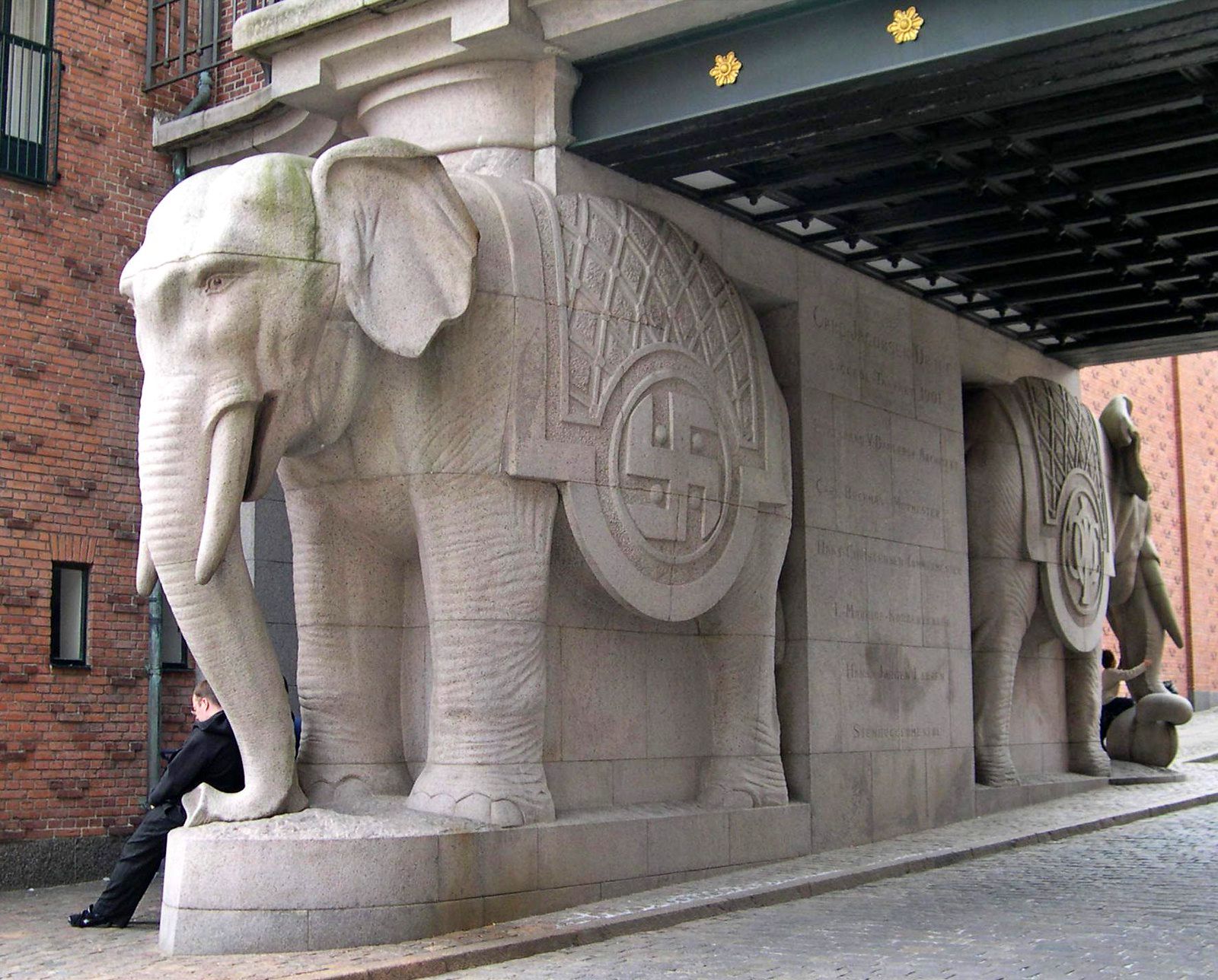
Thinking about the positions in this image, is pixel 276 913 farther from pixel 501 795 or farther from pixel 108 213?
pixel 108 213

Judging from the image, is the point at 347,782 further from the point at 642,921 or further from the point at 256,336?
the point at 256,336

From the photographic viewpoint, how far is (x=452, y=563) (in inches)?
376

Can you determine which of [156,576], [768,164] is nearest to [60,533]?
[156,576]

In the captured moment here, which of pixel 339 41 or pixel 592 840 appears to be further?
pixel 339 41

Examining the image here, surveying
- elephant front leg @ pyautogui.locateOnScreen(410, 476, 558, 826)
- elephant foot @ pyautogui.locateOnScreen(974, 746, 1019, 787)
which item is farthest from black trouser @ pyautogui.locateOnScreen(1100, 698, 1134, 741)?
elephant front leg @ pyautogui.locateOnScreen(410, 476, 558, 826)

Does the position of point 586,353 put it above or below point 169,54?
below

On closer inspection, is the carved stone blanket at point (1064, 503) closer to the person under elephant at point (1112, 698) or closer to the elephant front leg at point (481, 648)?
the person under elephant at point (1112, 698)

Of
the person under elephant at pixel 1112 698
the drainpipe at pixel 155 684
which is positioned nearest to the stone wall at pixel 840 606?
the drainpipe at pixel 155 684

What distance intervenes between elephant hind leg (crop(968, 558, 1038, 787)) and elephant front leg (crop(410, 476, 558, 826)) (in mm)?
6698

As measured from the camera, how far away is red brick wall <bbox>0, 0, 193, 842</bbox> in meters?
12.4

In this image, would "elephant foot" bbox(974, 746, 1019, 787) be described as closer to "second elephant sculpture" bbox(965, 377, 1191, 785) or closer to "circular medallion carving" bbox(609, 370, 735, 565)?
"second elephant sculpture" bbox(965, 377, 1191, 785)

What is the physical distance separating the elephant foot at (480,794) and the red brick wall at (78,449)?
416cm

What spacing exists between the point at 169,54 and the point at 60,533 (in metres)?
4.24

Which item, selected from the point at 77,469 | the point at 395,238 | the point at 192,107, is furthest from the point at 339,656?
the point at 192,107
